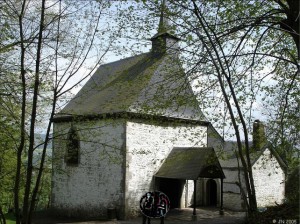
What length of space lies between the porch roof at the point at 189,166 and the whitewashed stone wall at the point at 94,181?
2413mm

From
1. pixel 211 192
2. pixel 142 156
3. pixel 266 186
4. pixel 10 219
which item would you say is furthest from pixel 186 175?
pixel 10 219

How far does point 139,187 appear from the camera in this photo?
57.3 feet

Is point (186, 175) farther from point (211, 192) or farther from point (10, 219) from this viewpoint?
point (10, 219)

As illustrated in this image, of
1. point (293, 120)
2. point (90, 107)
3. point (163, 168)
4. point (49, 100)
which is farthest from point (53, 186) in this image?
point (293, 120)

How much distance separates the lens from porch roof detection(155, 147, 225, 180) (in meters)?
17.0

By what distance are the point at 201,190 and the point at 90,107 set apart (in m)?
8.32

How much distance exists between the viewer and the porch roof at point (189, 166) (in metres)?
17.0

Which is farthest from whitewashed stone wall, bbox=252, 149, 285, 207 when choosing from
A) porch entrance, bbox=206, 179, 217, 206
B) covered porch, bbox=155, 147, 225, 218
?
covered porch, bbox=155, 147, 225, 218

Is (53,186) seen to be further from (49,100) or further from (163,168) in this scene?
(49,100)

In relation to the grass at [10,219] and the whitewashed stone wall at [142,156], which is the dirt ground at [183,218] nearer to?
the whitewashed stone wall at [142,156]

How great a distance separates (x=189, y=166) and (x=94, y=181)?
5.05 m

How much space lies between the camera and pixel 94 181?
18469 mm

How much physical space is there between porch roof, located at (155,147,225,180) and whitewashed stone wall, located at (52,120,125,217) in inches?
95.0

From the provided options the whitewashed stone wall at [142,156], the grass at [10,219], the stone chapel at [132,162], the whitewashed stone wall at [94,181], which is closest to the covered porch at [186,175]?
the stone chapel at [132,162]
